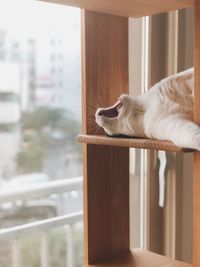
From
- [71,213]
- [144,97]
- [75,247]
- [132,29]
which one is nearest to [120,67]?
[144,97]

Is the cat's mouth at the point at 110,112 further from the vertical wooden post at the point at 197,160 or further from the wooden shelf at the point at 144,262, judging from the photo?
the wooden shelf at the point at 144,262

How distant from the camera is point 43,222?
4.81ft

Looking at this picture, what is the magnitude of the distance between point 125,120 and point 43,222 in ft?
2.15

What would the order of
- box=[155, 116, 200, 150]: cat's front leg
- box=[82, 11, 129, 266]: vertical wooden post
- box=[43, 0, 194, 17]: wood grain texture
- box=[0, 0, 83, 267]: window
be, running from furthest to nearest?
box=[0, 0, 83, 267]: window
box=[82, 11, 129, 266]: vertical wooden post
box=[43, 0, 194, 17]: wood grain texture
box=[155, 116, 200, 150]: cat's front leg

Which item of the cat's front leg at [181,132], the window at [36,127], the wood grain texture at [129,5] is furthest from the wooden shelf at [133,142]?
the window at [36,127]

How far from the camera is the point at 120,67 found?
1140 mm

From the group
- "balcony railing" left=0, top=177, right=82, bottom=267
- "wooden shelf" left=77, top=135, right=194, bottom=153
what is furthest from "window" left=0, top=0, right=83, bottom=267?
"wooden shelf" left=77, top=135, right=194, bottom=153

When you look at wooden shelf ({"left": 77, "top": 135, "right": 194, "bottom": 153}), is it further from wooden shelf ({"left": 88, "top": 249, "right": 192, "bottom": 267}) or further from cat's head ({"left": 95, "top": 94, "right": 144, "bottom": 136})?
wooden shelf ({"left": 88, "top": 249, "right": 192, "bottom": 267})

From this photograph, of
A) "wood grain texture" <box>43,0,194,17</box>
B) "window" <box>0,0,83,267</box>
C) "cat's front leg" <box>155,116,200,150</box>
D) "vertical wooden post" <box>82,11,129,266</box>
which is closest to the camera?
"cat's front leg" <box>155,116,200,150</box>

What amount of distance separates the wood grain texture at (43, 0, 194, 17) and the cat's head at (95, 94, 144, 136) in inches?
8.7

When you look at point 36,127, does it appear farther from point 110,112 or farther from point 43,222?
point 110,112

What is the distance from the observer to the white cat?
885 mm

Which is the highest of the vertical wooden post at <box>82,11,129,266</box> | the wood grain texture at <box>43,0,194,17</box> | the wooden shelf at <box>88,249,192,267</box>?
the wood grain texture at <box>43,0,194,17</box>

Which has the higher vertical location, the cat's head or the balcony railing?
the cat's head
